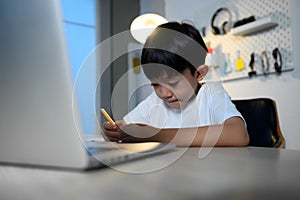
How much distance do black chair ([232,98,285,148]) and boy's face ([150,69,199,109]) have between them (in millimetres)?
301

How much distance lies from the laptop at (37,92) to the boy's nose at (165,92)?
621 millimetres

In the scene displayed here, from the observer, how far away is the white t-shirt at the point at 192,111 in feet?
2.94

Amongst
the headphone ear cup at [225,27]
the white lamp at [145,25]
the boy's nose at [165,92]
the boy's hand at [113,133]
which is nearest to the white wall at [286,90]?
the headphone ear cup at [225,27]

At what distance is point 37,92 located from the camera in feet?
0.77

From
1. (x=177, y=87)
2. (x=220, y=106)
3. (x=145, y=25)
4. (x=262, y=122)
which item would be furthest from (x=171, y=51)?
(x=145, y=25)

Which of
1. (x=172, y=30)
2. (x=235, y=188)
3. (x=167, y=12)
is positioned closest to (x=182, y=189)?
(x=235, y=188)

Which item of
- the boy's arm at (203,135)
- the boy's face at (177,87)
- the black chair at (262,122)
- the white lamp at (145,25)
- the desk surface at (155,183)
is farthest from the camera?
the white lamp at (145,25)

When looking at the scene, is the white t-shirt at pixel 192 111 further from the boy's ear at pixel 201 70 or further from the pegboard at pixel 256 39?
the pegboard at pixel 256 39

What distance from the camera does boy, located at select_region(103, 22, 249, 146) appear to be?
2.10 feet

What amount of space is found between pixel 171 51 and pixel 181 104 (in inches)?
8.5

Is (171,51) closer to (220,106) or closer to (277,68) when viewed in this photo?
(220,106)

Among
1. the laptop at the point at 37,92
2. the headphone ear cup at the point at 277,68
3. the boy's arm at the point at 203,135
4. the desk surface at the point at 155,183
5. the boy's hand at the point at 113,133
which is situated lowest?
the boy's hand at the point at 113,133

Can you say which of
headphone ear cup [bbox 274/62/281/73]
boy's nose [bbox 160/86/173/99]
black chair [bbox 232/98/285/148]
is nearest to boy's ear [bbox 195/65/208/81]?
boy's nose [bbox 160/86/173/99]

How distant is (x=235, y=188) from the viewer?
20 cm
